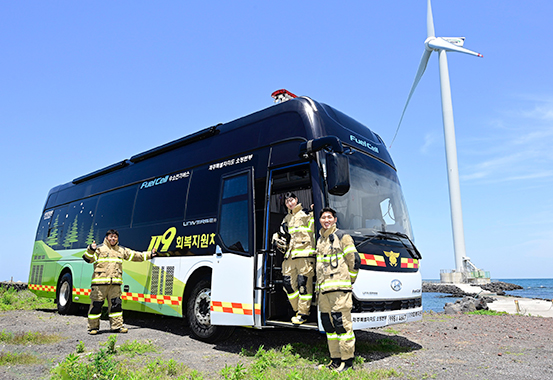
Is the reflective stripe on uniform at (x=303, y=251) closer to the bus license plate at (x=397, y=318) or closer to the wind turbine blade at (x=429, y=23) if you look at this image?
the bus license plate at (x=397, y=318)

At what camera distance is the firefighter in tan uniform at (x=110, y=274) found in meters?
7.36

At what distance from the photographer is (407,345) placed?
21.0ft

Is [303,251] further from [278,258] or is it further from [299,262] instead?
[278,258]

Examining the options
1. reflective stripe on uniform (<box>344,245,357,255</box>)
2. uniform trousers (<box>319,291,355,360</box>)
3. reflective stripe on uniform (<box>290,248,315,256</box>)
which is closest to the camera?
uniform trousers (<box>319,291,355,360</box>)

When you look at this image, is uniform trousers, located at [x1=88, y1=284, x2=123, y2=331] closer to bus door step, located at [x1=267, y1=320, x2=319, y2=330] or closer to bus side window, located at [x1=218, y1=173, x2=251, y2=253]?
bus side window, located at [x1=218, y1=173, x2=251, y2=253]

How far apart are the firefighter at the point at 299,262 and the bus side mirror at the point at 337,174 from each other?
24.5 inches

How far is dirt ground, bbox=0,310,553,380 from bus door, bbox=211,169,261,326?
60cm

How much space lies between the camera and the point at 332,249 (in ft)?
15.5

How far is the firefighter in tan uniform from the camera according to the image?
24.1 ft

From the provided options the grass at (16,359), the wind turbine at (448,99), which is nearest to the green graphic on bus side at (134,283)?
the grass at (16,359)

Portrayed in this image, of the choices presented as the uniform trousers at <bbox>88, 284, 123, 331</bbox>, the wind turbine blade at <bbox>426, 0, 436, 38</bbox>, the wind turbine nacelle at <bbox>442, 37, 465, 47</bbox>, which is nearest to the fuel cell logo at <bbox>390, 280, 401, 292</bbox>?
the uniform trousers at <bbox>88, 284, 123, 331</bbox>

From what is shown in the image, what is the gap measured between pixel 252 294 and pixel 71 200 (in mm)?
8110

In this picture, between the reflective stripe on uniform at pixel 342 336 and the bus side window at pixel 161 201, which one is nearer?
the reflective stripe on uniform at pixel 342 336

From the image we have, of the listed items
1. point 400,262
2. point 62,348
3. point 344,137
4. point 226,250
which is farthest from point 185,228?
point 400,262
